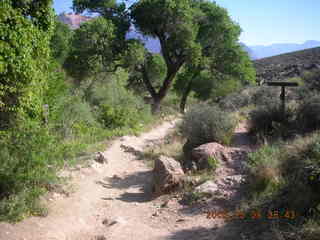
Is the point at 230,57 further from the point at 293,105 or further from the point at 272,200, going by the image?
the point at 272,200

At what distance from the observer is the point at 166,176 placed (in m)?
6.59

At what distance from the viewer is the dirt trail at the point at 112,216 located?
467 centimetres

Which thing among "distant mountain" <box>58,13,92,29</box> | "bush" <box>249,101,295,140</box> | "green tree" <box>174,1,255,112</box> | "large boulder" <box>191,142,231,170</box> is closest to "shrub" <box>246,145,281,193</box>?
"large boulder" <box>191,142,231,170</box>

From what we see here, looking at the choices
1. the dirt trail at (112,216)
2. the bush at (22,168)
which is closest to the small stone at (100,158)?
the dirt trail at (112,216)

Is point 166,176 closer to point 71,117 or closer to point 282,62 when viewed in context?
point 71,117

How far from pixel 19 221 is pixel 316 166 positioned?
4.31 metres

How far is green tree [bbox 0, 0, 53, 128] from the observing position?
4324 millimetres

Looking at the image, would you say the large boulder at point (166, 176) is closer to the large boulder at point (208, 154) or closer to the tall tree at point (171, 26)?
the large boulder at point (208, 154)

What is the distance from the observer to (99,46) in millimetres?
15062

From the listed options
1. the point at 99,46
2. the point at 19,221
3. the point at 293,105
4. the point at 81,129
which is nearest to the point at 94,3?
the point at 99,46

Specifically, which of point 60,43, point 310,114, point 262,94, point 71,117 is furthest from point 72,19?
point 310,114

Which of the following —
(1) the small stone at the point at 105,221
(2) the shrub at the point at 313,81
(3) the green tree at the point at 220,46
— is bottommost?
(1) the small stone at the point at 105,221

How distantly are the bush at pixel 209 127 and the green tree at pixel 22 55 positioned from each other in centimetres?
423

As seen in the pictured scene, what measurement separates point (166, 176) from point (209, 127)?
2.33m
